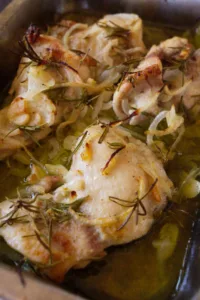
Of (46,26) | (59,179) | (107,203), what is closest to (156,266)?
(107,203)

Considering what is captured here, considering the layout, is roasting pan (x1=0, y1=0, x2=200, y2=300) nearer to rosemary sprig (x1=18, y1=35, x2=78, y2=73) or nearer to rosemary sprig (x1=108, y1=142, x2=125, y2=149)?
rosemary sprig (x1=18, y1=35, x2=78, y2=73)

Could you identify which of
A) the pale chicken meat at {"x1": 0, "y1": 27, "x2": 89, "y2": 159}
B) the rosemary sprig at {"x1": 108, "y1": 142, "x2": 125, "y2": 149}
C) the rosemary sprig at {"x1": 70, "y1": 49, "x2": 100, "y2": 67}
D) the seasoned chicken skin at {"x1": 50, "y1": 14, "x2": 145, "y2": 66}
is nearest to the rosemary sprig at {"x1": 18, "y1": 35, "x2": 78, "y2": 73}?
the pale chicken meat at {"x1": 0, "y1": 27, "x2": 89, "y2": 159}

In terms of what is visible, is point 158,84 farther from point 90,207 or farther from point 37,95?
point 90,207

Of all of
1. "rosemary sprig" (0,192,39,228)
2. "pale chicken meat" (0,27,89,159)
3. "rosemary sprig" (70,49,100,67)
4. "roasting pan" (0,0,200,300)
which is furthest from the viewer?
"rosemary sprig" (70,49,100,67)

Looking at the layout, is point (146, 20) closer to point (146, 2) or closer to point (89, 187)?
point (146, 2)

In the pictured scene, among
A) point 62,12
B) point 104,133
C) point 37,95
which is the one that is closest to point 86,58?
point 37,95

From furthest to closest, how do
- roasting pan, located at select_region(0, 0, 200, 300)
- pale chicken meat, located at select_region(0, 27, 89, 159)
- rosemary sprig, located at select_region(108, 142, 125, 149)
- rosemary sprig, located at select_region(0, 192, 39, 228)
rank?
pale chicken meat, located at select_region(0, 27, 89, 159) → rosemary sprig, located at select_region(108, 142, 125, 149) → rosemary sprig, located at select_region(0, 192, 39, 228) → roasting pan, located at select_region(0, 0, 200, 300)
